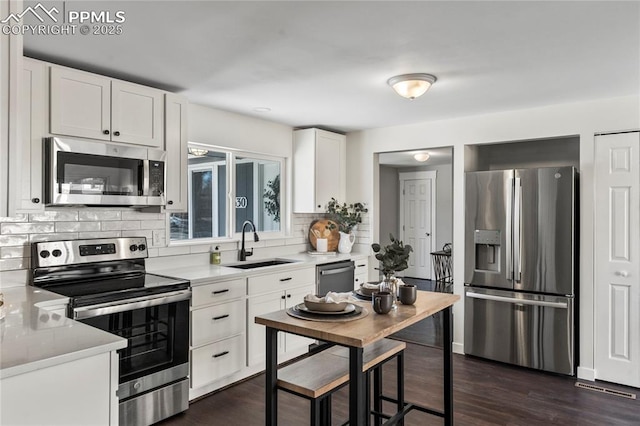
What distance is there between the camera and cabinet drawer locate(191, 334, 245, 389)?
312 cm

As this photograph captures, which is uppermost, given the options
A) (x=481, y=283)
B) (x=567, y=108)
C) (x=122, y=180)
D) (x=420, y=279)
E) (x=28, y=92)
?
(x=567, y=108)

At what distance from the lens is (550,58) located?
267cm

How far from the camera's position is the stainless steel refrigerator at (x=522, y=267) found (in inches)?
143

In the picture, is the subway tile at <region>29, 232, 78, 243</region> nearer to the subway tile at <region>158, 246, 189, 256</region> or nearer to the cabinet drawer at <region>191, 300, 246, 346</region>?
the subway tile at <region>158, 246, 189, 256</region>

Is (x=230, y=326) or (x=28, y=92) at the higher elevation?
(x=28, y=92)

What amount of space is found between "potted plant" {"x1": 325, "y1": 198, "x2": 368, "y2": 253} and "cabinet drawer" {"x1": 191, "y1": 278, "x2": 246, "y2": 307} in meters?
1.74

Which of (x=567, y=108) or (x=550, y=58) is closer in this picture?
(x=550, y=58)

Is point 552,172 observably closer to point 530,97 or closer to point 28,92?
point 530,97

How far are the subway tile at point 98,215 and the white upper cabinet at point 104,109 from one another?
0.55 metres

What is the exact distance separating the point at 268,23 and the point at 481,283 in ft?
10.0

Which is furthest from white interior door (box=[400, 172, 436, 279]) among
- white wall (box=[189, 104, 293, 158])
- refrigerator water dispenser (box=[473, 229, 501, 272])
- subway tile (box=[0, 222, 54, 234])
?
subway tile (box=[0, 222, 54, 234])

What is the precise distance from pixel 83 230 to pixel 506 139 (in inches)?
144

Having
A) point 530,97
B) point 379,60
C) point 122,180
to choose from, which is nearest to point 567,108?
point 530,97

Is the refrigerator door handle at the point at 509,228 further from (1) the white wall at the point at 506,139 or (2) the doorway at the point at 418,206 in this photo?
(2) the doorway at the point at 418,206
